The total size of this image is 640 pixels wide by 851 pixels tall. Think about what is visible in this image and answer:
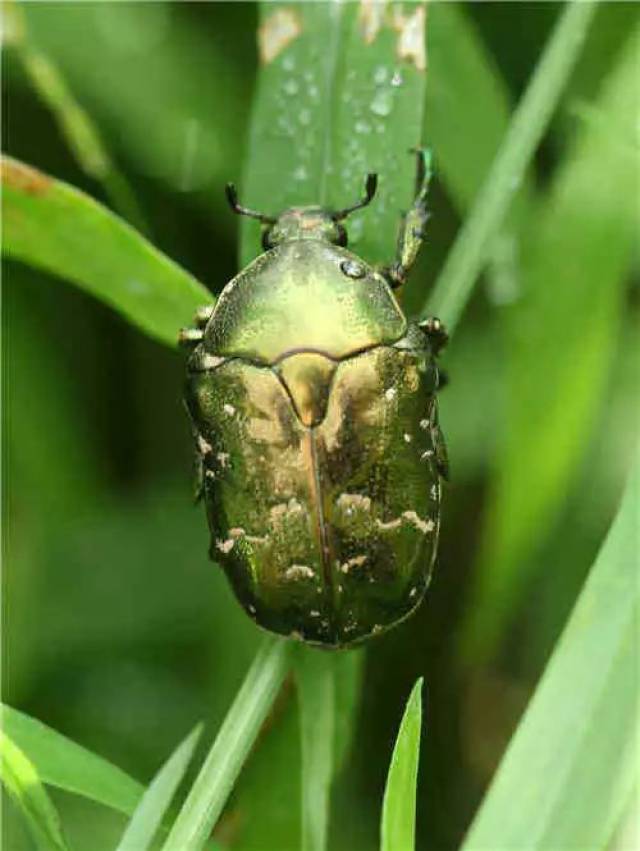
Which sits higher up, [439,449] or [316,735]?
[439,449]

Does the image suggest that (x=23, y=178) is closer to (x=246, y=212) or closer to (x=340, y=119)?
(x=246, y=212)

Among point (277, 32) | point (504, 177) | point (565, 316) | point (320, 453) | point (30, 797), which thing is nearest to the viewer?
point (30, 797)

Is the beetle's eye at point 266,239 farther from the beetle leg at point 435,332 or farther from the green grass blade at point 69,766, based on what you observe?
the green grass blade at point 69,766

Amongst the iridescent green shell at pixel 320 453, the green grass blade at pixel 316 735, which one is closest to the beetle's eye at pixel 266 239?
the iridescent green shell at pixel 320 453

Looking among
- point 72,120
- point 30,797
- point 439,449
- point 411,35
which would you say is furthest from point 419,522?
point 72,120

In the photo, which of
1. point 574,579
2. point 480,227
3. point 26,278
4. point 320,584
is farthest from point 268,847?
point 26,278

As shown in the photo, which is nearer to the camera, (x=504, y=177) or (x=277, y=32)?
(x=504, y=177)
